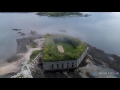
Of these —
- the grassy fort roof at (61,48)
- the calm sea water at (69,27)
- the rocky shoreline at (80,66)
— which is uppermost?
the calm sea water at (69,27)

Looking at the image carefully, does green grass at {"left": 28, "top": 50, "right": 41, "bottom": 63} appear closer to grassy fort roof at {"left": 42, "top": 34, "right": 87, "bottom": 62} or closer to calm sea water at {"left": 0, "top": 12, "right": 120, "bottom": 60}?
grassy fort roof at {"left": 42, "top": 34, "right": 87, "bottom": 62}

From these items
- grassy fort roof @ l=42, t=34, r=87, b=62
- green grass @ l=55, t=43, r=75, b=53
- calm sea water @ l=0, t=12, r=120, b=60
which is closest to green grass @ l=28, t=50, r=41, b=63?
grassy fort roof @ l=42, t=34, r=87, b=62

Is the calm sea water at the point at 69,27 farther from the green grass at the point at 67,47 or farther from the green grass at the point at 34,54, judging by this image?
the green grass at the point at 34,54

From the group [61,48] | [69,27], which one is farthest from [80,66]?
[69,27]

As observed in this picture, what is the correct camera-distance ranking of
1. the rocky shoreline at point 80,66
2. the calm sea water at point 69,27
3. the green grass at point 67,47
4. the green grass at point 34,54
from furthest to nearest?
the green grass at point 67,47
the calm sea water at point 69,27
the green grass at point 34,54
the rocky shoreline at point 80,66

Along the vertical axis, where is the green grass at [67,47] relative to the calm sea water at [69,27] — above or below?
below

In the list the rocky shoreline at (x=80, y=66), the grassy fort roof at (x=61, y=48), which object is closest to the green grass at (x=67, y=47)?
the grassy fort roof at (x=61, y=48)

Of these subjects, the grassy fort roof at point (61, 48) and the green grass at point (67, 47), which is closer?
the grassy fort roof at point (61, 48)
